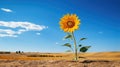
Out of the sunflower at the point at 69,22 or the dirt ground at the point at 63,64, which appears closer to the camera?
the dirt ground at the point at 63,64

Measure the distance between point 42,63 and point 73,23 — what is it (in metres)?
2.19

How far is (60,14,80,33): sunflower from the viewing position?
6.59 meters

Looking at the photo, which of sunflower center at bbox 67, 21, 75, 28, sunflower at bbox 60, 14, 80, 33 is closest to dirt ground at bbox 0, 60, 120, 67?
sunflower at bbox 60, 14, 80, 33

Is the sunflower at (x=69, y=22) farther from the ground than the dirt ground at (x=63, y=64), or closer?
farther from the ground

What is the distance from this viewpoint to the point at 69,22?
22.2ft

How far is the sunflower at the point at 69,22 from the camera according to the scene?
6589mm

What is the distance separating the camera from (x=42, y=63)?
4.86 meters

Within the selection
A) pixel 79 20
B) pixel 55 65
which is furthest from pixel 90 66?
pixel 79 20

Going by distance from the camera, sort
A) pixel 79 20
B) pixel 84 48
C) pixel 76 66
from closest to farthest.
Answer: pixel 76 66, pixel 84 48, pixel 79 20

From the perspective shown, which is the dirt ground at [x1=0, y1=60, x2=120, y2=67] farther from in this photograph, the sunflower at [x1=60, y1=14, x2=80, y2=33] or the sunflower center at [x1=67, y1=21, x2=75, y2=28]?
the sunflower center at [x1=67, y1=21, x2=75, y2=28]

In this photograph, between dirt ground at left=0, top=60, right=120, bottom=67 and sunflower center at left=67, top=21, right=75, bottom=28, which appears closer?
dirt ground at left=0, top=60, right=120, bottom=67

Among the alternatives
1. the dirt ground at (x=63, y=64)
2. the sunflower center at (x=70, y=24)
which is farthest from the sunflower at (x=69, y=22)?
the dirt ground at (x=63, y=64)

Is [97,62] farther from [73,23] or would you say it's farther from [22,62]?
[73,23]

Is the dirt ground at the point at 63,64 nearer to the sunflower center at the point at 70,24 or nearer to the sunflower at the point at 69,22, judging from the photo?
the sunflower at the point at 69,22
